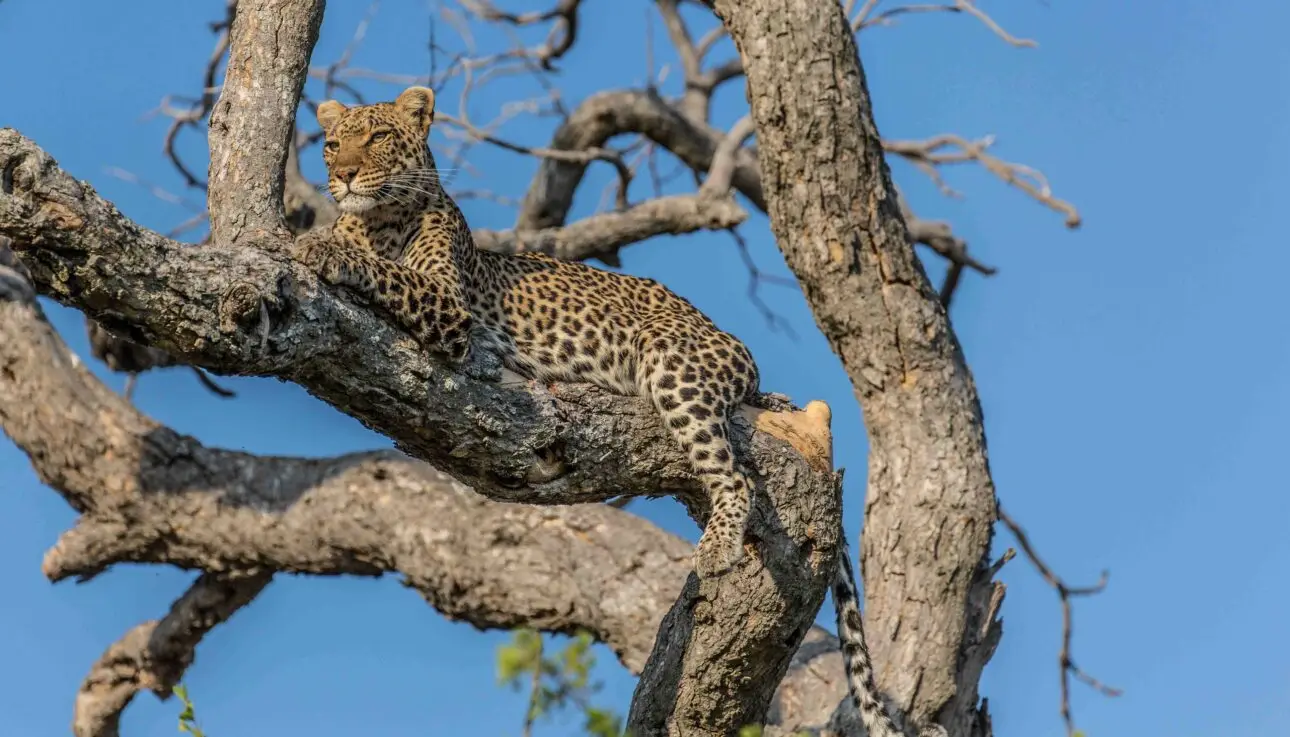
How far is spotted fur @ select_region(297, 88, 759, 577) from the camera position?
19.1 ft

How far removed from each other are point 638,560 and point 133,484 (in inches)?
128

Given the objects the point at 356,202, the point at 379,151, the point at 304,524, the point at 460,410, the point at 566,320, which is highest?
the point at 304,524

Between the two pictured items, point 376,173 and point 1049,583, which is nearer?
point 376,173

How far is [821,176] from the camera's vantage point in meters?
7.67

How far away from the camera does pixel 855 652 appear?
6.54 meters

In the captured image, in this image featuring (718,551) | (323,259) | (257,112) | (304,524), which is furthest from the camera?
(304,524)

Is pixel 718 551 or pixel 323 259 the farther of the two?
pixel 718 551

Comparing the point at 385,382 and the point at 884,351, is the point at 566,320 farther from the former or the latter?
the point at 884,351

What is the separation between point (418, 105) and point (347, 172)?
65cm

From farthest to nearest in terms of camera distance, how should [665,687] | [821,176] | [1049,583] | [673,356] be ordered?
1. [1049,583]
2. [821,176]
3. [665,687]
4. [673,356]

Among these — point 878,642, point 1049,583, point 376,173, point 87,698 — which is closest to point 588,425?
point 376,173

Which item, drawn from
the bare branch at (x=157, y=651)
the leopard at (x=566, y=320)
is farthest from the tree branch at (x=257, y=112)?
the bare branch at (x=157, y=651)

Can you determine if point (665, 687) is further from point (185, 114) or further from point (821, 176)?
point (185, 114)

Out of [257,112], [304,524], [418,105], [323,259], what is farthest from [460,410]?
[304,524]
